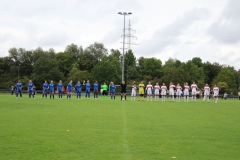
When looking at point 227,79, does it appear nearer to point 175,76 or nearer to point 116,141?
point 175,76

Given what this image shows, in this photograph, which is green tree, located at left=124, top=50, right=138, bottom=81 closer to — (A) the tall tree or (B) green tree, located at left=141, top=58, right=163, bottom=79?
(B) green tree, located at left=141, top=58, right=163, bottom=79

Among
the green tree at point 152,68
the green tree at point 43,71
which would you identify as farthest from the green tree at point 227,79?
the green tree at point 43,71

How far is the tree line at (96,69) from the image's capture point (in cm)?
8825

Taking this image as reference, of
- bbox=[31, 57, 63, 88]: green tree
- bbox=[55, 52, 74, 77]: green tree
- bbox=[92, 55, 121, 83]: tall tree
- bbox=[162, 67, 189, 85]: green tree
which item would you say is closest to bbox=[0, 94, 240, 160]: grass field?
bbox=[92, 55, 121, 83]: tall tree

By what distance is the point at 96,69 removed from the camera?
8812 cm

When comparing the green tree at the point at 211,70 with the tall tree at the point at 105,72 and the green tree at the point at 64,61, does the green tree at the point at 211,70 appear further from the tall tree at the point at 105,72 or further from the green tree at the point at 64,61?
the green tree at the point at 64,61

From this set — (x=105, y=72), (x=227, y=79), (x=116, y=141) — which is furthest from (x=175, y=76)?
(x=116, y=141)

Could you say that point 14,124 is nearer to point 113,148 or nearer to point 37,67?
point 113,148

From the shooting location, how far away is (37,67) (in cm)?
8781

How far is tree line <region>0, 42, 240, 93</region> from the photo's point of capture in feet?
290

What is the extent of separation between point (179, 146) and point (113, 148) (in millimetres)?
1944

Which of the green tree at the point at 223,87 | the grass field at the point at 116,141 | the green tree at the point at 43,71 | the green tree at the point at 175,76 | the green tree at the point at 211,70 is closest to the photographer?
the grass field at the point at 116,141

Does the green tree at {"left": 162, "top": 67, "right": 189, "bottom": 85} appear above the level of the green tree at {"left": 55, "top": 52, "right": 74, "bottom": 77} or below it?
below

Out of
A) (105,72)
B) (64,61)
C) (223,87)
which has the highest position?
(64,61)
